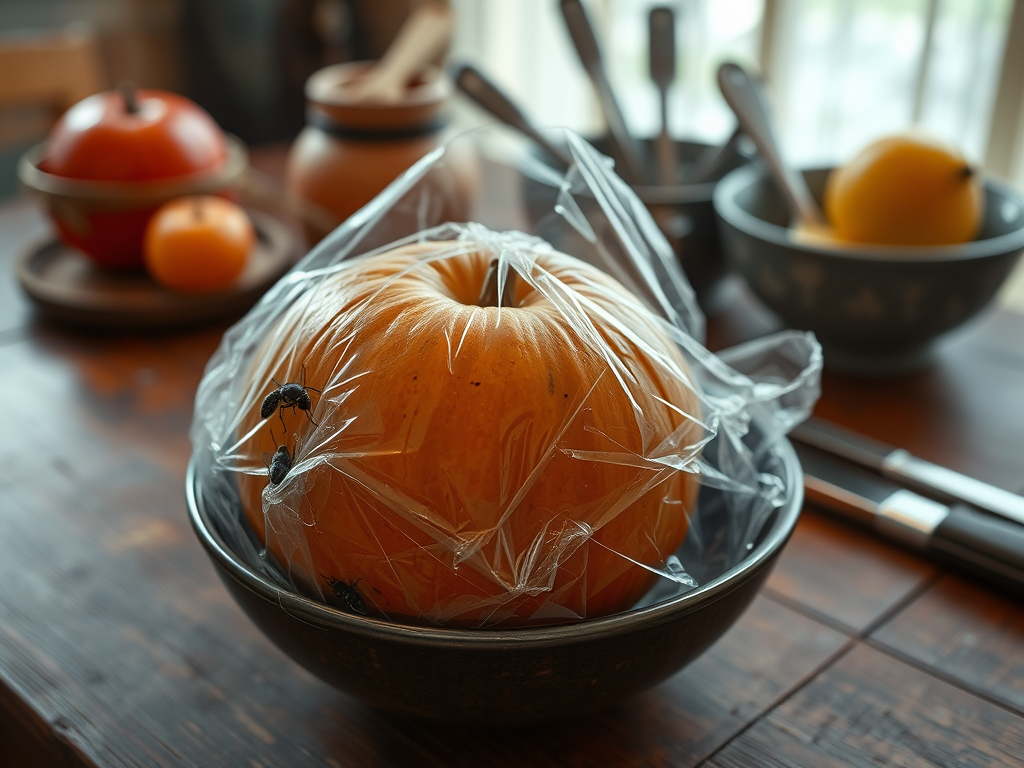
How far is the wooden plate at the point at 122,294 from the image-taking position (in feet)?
2.89

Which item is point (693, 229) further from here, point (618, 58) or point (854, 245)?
point (618, 58)

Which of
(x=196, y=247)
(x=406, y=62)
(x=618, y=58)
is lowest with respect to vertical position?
(x=618, y=58)

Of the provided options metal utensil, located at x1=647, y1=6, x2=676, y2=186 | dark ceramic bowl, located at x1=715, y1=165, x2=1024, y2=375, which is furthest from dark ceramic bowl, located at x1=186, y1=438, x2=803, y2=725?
metal utensil, located at x1=647, y1=6, x2=676, y2=186

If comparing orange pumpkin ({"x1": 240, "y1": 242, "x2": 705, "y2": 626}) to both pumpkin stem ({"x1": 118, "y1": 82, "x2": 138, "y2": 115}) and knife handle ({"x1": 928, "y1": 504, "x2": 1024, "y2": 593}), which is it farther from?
pumpkin stem ({"x1": 118, "y1": 82, "x2": 138, "y2": 115})

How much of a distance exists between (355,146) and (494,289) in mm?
575

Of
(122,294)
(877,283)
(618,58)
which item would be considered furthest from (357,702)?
(618,58)

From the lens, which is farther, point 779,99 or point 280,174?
point 779,99

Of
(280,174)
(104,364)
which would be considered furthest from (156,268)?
(280,174)

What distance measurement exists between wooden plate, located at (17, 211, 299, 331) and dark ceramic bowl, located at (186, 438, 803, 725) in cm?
51

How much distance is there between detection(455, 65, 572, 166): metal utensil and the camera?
2.75 ft

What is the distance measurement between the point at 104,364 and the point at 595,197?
52cm

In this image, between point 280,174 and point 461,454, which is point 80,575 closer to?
point 461,454

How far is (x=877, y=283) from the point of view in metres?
0.71

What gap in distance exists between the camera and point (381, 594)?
A: 0.40m
